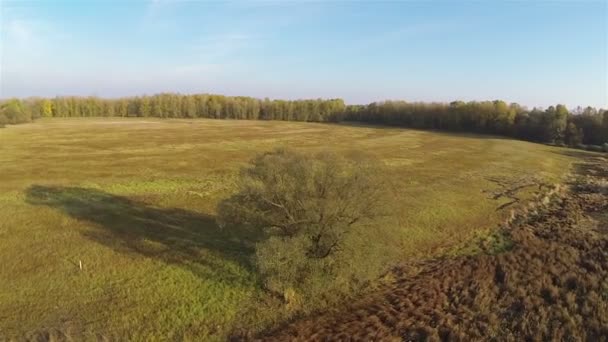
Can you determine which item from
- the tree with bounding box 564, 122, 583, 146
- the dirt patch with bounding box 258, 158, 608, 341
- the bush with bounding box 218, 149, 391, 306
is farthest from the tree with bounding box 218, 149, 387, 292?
the tree with bounding box 564, 122, 583, 146

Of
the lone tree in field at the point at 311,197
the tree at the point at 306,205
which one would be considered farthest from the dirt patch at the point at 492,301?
the lone tree in field at the point at 311,197

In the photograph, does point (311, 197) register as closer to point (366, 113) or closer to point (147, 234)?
point (147, 234)

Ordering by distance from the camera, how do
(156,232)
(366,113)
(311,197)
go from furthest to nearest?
(366,113) → (156,232) → (311,197)

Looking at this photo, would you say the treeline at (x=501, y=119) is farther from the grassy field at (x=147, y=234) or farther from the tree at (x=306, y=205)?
the tree at (x=306, y=205)


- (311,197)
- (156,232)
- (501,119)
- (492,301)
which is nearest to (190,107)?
(501,119)

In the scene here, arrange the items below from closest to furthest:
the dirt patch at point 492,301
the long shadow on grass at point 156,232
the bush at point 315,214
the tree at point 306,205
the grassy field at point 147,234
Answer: the dirt patch at point 492,301 < the grassy field at point 147,234 < the tree at point 306,205 < the bush at point 315,214 < the long shadow on grass at point 156,232

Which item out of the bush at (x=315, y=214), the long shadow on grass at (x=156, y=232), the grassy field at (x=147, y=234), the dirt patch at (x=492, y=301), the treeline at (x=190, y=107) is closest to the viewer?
the dirt patch at (x=492, y=301)

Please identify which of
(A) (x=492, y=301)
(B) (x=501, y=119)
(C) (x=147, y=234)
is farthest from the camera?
(B) (x=501, y=119)
